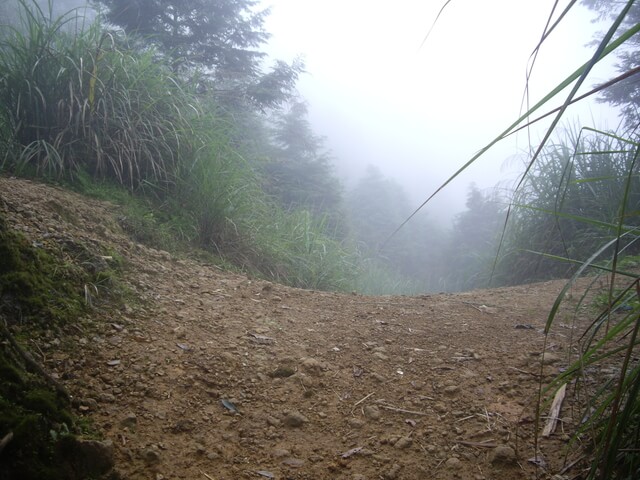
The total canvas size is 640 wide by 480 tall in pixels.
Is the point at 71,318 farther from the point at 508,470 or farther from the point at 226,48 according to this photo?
the point at 226,48

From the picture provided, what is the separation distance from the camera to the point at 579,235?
438cm

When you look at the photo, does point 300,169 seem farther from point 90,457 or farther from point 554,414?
point 90,457

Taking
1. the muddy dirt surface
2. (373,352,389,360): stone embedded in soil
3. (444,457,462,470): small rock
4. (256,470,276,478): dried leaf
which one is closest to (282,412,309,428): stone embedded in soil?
the muddy dirt surface

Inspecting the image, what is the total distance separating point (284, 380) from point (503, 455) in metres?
0.81

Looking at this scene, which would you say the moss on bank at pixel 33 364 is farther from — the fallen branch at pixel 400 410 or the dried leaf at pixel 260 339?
the fallen branch at pixel 400 410

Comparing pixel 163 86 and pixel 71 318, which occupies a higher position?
pixel 163 86

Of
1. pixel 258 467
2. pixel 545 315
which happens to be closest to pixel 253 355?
pixel 258 467

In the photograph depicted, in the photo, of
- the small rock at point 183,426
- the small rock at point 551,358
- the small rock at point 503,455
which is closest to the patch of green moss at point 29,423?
the small rock at point 183,426

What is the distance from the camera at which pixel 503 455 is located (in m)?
1.19

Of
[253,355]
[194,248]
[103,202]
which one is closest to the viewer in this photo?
[253,355]

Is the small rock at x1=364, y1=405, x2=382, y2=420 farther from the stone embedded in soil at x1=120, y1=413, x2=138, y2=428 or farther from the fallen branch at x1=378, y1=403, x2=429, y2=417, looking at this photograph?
the stone embedded in soil at x1=120, y1=413, x2=138, y2=428

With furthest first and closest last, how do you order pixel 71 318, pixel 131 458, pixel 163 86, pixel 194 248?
pixel 163 86
pixel 194 248
pixel 71 318
pixel 131 458

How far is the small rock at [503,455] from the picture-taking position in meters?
1.17

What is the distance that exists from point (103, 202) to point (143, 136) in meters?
0.90
